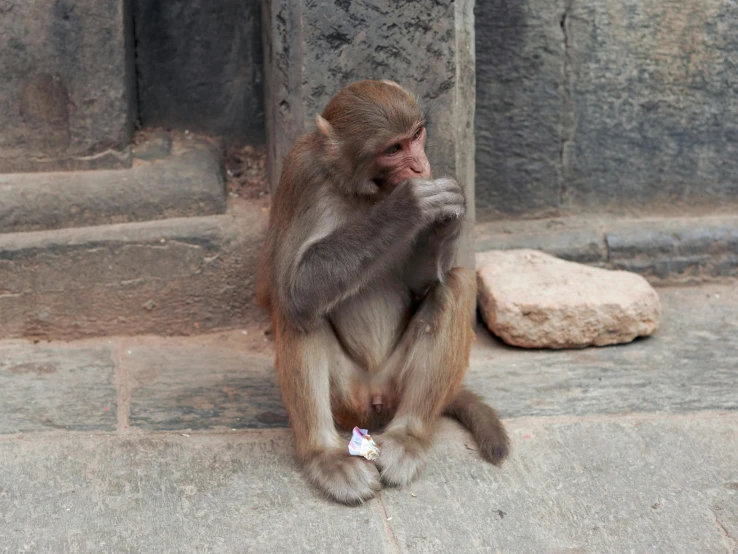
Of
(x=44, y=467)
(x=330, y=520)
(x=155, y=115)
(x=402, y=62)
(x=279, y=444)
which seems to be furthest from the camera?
(x=155, y=115)

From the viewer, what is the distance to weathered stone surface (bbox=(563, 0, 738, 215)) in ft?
20.6

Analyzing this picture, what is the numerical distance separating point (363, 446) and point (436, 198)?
1.16 meters

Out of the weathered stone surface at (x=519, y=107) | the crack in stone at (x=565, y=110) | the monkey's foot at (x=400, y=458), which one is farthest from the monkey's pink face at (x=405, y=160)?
the crack in stone at (x=565, y=110)

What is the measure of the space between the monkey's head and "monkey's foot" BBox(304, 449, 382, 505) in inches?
44.9

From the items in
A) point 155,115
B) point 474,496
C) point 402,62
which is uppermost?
point 402,62

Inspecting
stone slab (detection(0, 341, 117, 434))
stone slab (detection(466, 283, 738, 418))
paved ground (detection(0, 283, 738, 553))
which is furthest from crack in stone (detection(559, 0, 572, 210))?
stone slab (detection(0, 341, 117, 434))

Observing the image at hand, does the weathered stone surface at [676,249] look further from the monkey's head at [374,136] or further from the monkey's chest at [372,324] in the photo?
the monkey's head at [374,136]

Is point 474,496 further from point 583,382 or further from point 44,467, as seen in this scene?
point 44,467

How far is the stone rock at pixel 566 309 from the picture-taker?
555 cm

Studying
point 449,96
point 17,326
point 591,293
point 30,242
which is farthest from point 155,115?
point 591,293

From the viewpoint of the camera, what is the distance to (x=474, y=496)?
4.16m

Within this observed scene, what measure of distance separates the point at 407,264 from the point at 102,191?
6.49ft

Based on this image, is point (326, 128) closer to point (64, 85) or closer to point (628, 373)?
point (64, 85)

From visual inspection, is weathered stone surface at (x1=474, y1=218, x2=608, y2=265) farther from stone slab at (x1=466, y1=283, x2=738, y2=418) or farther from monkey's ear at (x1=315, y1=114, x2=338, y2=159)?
monkey's ear at (x1=315, y1=114, x2=338, y2=159)
